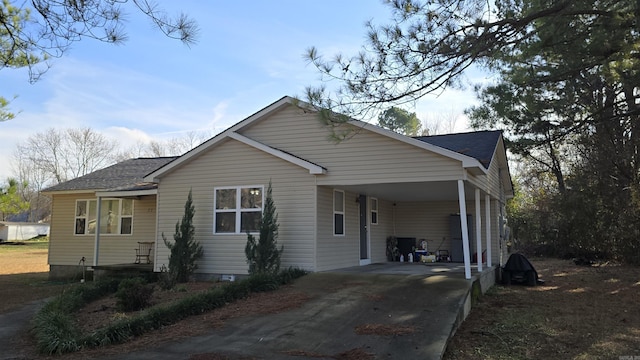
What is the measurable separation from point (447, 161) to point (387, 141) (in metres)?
1.44

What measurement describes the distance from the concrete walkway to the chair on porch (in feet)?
15.4

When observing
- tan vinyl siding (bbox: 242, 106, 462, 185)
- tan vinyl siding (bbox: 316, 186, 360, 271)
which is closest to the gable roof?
tan vinyl siding (bbox: 242, 106, 462, 185)

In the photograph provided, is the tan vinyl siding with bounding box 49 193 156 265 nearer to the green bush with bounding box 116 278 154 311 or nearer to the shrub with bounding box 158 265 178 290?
the shrub with bounding box 158 265 178 290

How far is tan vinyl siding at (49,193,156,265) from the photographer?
49.0ft

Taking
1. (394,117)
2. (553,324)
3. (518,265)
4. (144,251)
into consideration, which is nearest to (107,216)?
(144,251)

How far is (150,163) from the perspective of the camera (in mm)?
18219

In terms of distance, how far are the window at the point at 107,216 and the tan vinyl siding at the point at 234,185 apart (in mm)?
3068

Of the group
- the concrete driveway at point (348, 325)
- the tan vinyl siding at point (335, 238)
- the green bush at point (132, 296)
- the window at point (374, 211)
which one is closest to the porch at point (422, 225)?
the window at point (374, 211)

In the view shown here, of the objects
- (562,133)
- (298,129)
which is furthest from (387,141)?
(562,133)

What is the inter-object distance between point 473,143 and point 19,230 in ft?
162

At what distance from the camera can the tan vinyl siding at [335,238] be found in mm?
11383

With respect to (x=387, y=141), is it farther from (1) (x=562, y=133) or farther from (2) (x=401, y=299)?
(1) (x=562, y=133)

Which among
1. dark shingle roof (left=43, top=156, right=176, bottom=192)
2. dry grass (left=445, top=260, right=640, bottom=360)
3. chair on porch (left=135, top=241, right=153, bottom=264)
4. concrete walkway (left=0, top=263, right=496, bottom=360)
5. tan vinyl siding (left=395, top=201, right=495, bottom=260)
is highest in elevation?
dark shingle roof (left=43, top=156, right=176, bottom=192)

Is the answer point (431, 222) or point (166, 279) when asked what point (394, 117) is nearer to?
point (431, 222)
